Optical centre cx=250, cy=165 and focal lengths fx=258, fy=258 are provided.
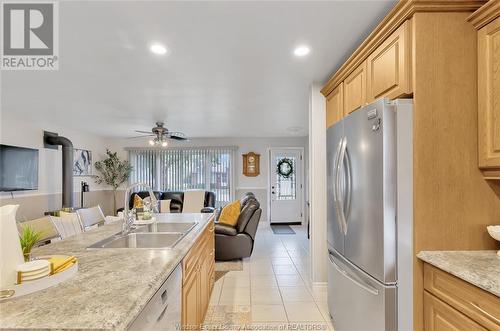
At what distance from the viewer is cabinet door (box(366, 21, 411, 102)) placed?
147cm

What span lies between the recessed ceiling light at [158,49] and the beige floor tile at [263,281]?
8.90 feet

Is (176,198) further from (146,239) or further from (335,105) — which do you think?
(335,105)

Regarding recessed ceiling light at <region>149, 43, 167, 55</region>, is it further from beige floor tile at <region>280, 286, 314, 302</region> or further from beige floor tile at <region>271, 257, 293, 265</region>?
beige floor tile at <region>271, 257, 293, 265</region>

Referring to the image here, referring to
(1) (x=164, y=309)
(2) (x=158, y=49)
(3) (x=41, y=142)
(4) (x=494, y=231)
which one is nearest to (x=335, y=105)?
(4) (x=494, y=231)

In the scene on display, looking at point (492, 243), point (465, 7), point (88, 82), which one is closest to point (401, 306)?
point (492, 243)

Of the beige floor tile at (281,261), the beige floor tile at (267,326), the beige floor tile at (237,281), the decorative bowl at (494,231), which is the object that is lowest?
the beige floor tile at (281,261)

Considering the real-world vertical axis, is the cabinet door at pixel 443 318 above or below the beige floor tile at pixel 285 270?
above

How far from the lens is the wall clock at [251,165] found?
7.07m

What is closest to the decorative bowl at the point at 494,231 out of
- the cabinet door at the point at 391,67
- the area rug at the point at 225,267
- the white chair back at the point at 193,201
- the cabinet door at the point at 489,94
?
the cabinet door at the point at 489,94

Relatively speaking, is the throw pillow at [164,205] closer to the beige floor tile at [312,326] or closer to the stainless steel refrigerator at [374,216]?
the beige floor tile at [312,326]

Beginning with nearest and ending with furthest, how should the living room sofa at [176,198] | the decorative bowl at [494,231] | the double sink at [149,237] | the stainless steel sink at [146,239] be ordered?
the decorative bowl at [494,231]
the double sink at [149,237]
the stainless steel sink at [146,239]
the living room sofa at [176,198]

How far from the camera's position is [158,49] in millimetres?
2107

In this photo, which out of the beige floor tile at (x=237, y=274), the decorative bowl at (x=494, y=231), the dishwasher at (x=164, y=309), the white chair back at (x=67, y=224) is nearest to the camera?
the dishwasher at (x=164, y=309)

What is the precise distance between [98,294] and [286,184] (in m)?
6.40
